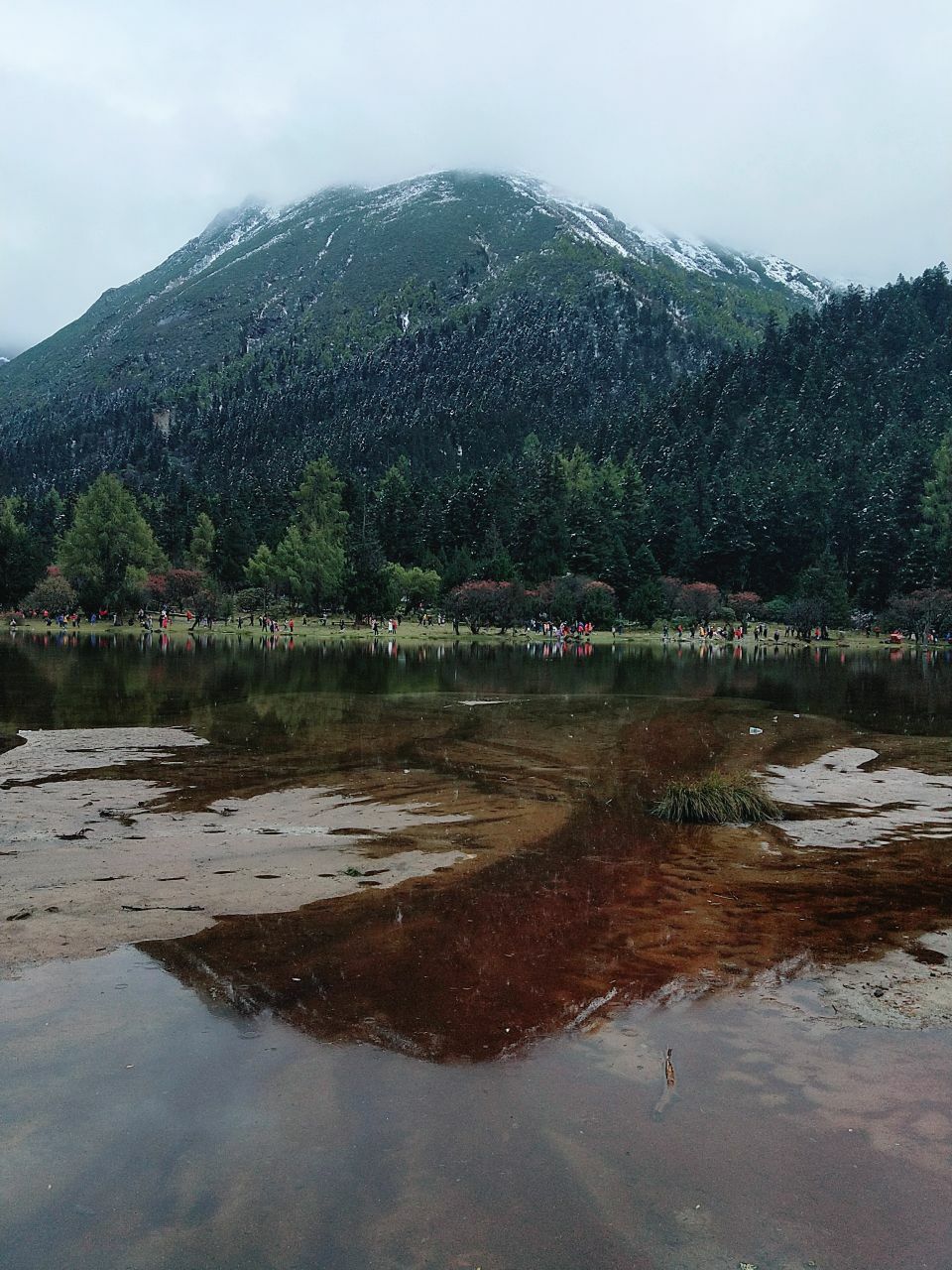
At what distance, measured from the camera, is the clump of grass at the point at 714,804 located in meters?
15.2

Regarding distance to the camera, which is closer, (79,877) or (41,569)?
(79,877)

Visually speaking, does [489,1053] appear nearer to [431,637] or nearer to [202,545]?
[431,637]

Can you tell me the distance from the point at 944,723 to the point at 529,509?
82.1m

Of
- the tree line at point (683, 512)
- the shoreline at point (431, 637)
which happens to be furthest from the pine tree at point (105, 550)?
the shoreline at point (431, 637)

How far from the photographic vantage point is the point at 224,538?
110m

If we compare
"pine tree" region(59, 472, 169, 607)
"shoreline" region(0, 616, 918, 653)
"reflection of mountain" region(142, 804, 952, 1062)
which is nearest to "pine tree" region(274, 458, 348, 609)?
"shoreline" region(0, 616, 918, 653)

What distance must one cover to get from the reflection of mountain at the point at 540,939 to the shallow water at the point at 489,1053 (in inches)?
1.6

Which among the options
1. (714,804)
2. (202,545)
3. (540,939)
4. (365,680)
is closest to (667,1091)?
(540,939)

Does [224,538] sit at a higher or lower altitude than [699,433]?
lower

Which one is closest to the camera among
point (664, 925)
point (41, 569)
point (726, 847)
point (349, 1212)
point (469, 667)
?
point (349, 1212)

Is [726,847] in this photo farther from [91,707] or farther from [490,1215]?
[91,707]

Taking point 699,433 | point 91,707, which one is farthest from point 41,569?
point 699,433

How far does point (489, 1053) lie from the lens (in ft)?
23.8

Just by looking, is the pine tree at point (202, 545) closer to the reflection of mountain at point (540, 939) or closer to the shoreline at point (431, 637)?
the shoreline at point (431, 637)
